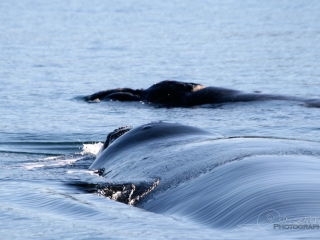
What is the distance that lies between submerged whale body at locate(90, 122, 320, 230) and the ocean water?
0.09 feet

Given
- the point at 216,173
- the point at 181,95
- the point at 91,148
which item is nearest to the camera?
the point at 216,173

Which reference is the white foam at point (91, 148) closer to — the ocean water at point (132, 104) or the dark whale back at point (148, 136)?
the ocean water at point (132, 104)

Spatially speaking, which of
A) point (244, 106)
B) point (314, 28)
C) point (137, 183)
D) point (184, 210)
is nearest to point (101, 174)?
point (137, 183)

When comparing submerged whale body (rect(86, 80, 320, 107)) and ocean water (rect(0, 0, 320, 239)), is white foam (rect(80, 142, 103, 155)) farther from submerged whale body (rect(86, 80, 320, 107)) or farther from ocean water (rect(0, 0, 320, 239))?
submerged whale body (rect(86, 80, 320, 107))

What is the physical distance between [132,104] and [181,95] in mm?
970

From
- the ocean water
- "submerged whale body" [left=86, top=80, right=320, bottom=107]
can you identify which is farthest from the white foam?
"submerged whale body" [left=86, top=80, right=320, bottom=107]

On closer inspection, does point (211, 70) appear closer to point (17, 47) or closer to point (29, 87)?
point (29, 87)

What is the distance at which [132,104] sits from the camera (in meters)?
17.3

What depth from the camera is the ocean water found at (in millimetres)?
6160

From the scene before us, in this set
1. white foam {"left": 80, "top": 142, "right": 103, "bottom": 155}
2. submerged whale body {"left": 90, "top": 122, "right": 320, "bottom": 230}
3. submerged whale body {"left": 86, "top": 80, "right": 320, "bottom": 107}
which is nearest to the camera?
submerged whale body {"left": 90, "top": 122, "right": 320, "bottom": 230}

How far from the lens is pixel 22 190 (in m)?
7.52

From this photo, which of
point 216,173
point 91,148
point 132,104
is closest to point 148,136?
point 216,173

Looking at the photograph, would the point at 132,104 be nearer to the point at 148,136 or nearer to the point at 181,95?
the point at 181,95

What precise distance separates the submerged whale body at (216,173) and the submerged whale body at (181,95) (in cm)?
777
